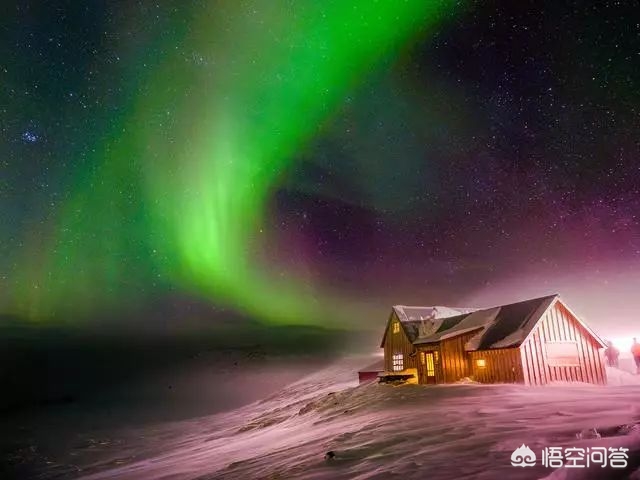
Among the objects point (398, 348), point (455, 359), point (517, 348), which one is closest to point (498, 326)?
point (517, 348)

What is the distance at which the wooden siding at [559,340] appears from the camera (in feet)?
76.0

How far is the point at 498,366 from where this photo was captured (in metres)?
24.4

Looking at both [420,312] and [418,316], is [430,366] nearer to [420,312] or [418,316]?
[418,316]

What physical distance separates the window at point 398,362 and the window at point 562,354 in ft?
41.5

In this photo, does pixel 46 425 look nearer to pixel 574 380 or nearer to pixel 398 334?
pixel 398 334

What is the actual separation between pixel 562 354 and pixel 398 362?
44.5 feet

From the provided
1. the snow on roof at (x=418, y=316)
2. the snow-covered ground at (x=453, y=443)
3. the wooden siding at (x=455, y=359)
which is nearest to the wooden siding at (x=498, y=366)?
the wooden siding at (x=455, y=359)

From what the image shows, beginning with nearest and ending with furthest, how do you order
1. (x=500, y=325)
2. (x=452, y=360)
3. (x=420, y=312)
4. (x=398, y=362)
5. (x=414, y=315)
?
1. (x=500, y=325)
2. (x=452, y=360)
3. (x=398, y=362)
4. (x=414, y=315)
5. (x=420, y=312)

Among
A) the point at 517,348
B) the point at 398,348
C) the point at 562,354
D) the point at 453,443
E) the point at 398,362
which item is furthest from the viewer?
the point at 398,348

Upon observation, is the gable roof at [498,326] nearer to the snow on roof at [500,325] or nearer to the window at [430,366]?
the snow on roof at [500,325]

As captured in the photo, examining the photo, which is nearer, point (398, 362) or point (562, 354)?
point (562, 354)

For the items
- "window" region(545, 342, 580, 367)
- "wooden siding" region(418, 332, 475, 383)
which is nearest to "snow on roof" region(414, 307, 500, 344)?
"wooden siding" region(418, 332, 475, 383)

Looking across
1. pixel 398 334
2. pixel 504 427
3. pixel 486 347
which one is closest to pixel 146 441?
pixel 398 334

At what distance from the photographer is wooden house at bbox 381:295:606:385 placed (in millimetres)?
23453
